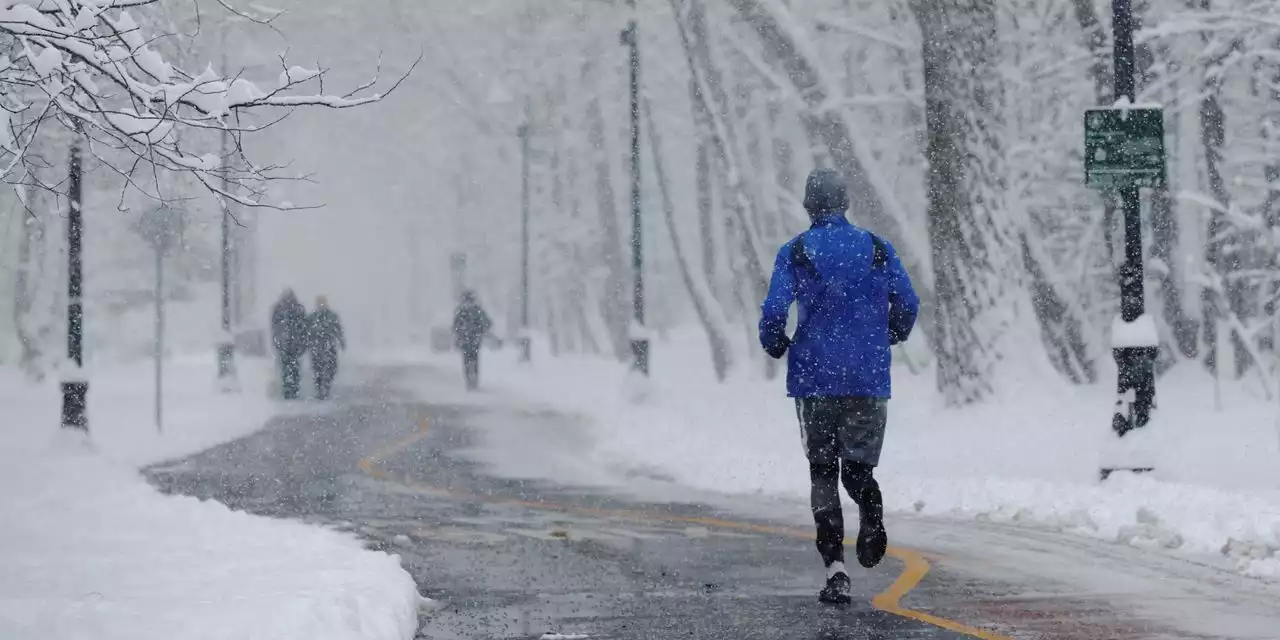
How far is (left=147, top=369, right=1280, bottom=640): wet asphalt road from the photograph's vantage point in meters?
7.45

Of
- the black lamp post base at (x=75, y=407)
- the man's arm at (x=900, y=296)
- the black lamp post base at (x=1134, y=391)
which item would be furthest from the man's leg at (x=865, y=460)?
the black lamp post base at (x=75, y=407)

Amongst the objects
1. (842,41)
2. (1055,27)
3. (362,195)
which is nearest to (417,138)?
(362,195)

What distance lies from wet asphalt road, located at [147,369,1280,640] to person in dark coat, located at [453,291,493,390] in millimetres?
17679

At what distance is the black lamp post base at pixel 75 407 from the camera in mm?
18344

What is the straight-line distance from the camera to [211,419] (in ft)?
84.2

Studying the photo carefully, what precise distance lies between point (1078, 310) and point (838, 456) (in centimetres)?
1912

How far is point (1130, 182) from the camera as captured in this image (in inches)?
530

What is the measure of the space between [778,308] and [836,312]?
272mm

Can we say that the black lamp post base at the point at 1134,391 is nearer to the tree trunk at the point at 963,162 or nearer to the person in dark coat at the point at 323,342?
the tree trunk at the point at 963,162

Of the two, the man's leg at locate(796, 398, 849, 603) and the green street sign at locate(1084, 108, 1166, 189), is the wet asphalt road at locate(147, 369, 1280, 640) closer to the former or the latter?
the man's leg at locate(796, 398, 849, 603)

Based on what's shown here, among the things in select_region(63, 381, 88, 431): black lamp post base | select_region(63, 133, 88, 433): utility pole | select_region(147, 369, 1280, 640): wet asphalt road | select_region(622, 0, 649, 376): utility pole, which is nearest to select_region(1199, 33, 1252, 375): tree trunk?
select_region(622, 0, 649, 376): utility pole

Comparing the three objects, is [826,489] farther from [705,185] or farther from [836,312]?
[705,185]

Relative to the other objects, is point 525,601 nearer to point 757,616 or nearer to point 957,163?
point 757,616

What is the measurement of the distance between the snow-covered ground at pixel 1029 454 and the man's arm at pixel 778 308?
2.94 meters
